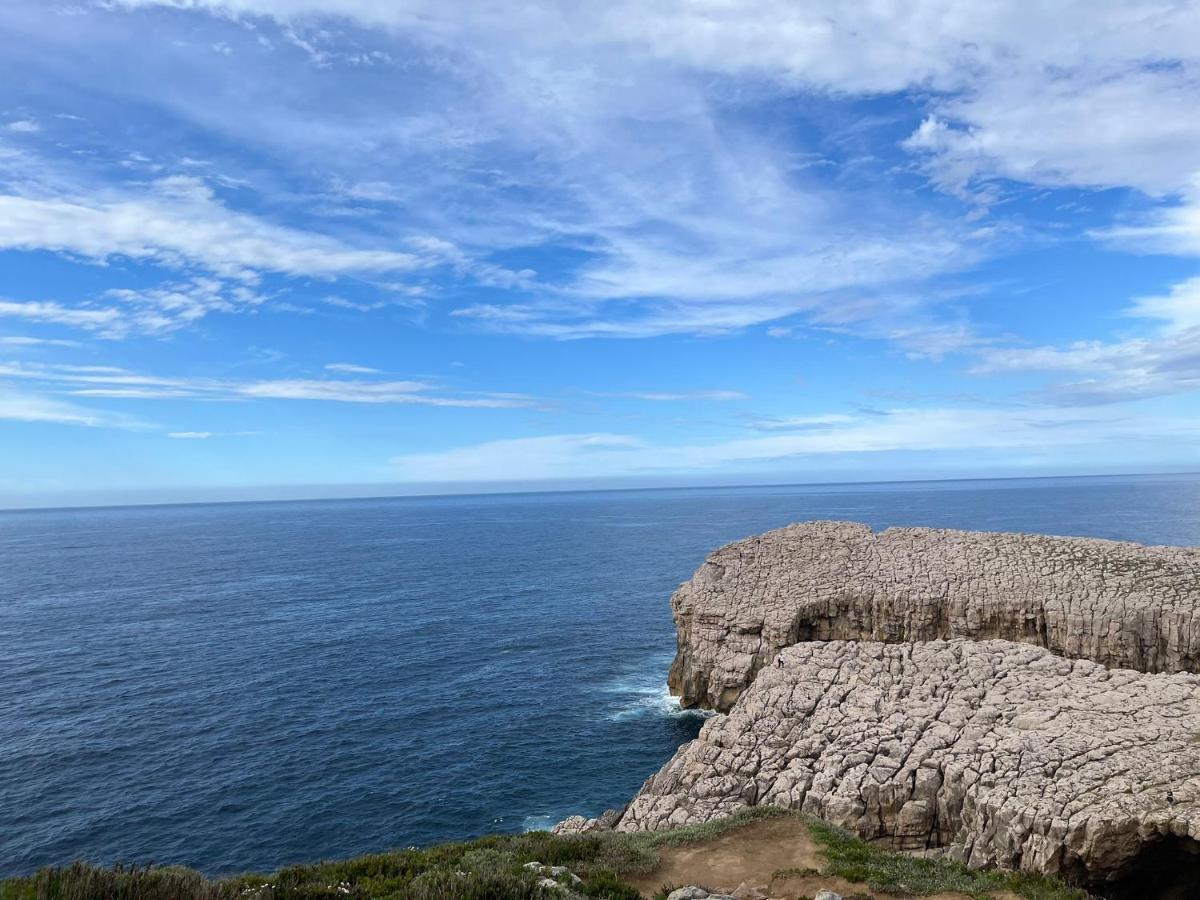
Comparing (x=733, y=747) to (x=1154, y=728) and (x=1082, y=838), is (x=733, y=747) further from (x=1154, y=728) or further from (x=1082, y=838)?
(x=1154, y=728)

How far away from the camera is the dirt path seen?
1919 cm

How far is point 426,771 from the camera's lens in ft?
130

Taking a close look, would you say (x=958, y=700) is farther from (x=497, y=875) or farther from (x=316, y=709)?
(x=316, y=709)

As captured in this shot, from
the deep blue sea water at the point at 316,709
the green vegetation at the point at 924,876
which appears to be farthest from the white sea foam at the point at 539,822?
the green vegetation at the point at 924,876

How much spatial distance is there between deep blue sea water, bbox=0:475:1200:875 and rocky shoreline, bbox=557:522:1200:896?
9.08 meters

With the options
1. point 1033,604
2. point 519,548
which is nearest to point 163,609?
point 519,548

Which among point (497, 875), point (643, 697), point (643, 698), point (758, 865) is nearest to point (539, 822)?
point (758, 865)

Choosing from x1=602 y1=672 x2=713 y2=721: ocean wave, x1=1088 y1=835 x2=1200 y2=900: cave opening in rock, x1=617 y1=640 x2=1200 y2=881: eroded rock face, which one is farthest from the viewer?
x1=602 y1=672 x2=713 y2=721: ocean wave

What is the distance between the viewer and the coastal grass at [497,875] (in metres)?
13.7

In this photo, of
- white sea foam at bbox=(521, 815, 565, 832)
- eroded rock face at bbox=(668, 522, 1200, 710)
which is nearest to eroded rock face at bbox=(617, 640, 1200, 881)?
white sea foam at bbox=(521, 815, 565, 832)

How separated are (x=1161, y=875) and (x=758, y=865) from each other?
13.1m

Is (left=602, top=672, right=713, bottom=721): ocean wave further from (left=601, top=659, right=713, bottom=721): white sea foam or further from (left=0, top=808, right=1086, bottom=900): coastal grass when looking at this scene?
(left=0, top=808, right=1086, bottom=900): coastal grass

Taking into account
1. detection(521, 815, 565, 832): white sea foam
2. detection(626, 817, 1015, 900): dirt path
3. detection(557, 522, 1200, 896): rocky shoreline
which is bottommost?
detection(521, 815, 565, 832): white sea foam

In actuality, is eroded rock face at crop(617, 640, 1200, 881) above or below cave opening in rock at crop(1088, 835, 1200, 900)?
above
